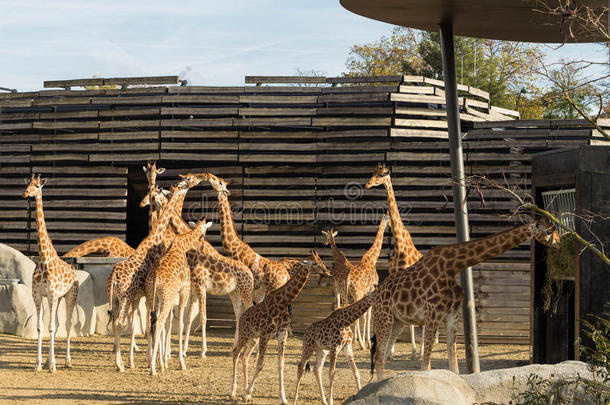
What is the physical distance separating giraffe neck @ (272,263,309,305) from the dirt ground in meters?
1.26

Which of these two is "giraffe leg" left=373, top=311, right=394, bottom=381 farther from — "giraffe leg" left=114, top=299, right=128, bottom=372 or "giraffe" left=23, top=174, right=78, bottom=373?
"giraffe" left=23, top=174, right=78, bottom=373

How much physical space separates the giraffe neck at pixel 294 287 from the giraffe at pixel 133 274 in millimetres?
3215

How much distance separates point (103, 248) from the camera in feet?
52.7

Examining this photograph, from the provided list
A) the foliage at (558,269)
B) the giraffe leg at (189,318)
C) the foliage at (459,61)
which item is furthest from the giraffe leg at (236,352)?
the foliage at (459,61)

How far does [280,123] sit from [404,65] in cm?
2210

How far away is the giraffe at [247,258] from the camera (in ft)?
44.2

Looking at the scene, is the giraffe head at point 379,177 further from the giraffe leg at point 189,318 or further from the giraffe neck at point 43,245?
the giraffe neck at point 43,245

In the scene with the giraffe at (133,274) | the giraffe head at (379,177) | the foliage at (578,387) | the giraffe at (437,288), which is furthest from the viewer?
the giraffe head at (379,177)

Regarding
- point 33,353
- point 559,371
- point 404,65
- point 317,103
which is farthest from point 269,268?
point 404,65

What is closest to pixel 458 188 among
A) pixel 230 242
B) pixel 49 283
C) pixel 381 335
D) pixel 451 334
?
pixel 451 334

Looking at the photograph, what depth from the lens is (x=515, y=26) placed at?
10.2 metres

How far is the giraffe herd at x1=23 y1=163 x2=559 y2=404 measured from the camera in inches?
352

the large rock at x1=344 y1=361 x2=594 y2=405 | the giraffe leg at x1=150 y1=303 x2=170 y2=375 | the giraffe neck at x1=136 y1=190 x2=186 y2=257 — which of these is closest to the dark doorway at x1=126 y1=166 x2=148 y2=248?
the giraffe neck at x1=136 y1=190 x2=186 y2=257

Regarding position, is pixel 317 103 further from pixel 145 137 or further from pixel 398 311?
pixel 398 311
